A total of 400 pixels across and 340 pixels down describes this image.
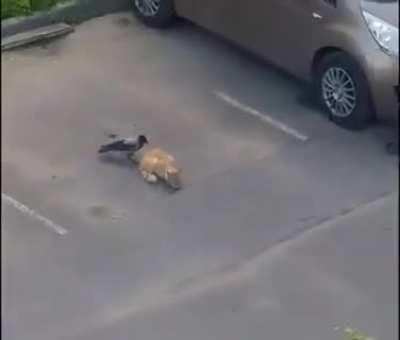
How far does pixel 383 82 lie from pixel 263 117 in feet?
2.93

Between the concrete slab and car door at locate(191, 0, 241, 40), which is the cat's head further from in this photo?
car door at locate(191, 0, 241, 40)

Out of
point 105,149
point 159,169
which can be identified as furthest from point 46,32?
point 159,169

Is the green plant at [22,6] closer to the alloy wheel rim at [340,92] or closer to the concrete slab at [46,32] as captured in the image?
the concrete slab at [46,32]

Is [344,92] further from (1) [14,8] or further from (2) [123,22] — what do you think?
(1) [14,8]

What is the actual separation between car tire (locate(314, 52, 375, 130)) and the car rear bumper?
0.13m

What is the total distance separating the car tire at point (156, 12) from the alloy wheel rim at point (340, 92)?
44.1 inches

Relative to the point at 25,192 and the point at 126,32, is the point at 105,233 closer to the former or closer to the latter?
the point at 25,192

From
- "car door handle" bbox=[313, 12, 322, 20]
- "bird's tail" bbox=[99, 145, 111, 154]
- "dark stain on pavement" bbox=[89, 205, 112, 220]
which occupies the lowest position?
"dark stain on pavement" bbox=[89, 205, 112, 220]

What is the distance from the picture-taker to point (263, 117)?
8742mm

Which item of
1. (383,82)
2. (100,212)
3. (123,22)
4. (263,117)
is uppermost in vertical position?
(383,82)

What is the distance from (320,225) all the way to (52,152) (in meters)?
1.49

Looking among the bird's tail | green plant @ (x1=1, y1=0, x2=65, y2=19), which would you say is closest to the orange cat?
the bird's tail

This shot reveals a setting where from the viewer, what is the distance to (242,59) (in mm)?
9273

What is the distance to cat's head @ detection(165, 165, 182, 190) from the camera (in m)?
7.96
